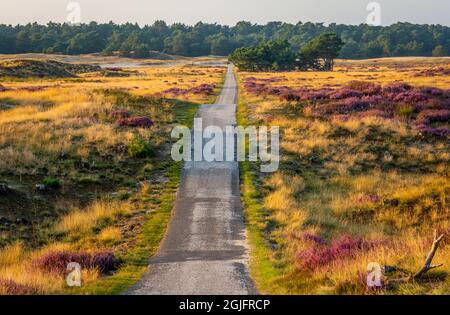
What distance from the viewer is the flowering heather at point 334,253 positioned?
1086 centimetres

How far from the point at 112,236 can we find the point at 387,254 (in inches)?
322

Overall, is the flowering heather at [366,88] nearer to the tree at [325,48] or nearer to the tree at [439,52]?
the tree at [325,48]

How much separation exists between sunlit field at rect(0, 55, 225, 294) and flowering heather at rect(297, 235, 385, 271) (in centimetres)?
400

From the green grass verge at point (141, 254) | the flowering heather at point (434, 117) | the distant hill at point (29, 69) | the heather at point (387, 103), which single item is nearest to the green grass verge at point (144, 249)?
the green grass verge at point (141, 254)

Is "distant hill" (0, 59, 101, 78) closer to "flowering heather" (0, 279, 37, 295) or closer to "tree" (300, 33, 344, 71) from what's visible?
"tree" (300, 33, 344, 71)

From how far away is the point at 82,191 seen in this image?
19750mm

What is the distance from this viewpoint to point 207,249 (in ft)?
42.7

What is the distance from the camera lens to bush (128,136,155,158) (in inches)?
976

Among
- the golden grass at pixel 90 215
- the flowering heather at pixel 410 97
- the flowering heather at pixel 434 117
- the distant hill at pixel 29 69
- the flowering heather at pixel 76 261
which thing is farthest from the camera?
the distant hill at pixel 29 69

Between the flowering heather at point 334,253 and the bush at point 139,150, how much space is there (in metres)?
14.5

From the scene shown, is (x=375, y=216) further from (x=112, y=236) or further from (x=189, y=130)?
(x=189, y=130)

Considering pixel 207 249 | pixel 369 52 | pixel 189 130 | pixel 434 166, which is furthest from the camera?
pixel 369 52

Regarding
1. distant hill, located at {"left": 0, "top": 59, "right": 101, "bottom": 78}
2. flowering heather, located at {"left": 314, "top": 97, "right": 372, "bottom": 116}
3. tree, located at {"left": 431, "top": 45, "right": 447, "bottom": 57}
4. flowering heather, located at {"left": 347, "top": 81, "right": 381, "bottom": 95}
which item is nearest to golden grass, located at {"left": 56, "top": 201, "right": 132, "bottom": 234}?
flowering heather, located at {"left": 314, "top": 97, "right": 372, "bottom": 116}

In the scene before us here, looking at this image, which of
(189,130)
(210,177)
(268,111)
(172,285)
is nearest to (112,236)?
(172,285)
